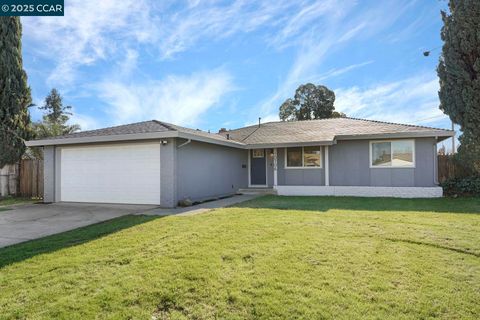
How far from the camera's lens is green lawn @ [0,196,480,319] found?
2831 mm

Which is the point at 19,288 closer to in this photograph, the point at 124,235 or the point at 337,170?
the point at 124,235

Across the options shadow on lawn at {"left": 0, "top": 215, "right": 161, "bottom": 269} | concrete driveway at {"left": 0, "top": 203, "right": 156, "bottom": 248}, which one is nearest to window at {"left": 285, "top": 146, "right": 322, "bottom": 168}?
concrete driveway at {"left": 0, "top": 203, "right": 156, "bottom": 248}

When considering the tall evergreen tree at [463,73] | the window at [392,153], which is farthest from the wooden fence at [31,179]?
the tall evergreen tree at [463,73]

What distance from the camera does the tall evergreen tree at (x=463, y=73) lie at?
9.97m

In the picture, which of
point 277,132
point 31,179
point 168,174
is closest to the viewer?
point 168,174

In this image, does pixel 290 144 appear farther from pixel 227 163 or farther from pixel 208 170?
pixel 208 170

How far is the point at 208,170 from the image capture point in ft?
38.8

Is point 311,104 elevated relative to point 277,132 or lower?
elevated

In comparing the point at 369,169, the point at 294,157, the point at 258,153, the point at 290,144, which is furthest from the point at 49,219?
the point at 369,169

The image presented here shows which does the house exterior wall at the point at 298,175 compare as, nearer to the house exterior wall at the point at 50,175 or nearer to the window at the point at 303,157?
the window at the point at 303,157

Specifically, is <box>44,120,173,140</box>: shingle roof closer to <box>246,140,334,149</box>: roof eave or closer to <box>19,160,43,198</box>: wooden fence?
<box>19,160,43,198</box>: wooden fence

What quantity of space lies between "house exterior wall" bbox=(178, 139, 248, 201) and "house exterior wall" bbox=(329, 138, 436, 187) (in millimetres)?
4369

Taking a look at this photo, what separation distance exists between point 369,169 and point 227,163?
613 cm

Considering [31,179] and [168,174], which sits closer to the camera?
[168,174]
